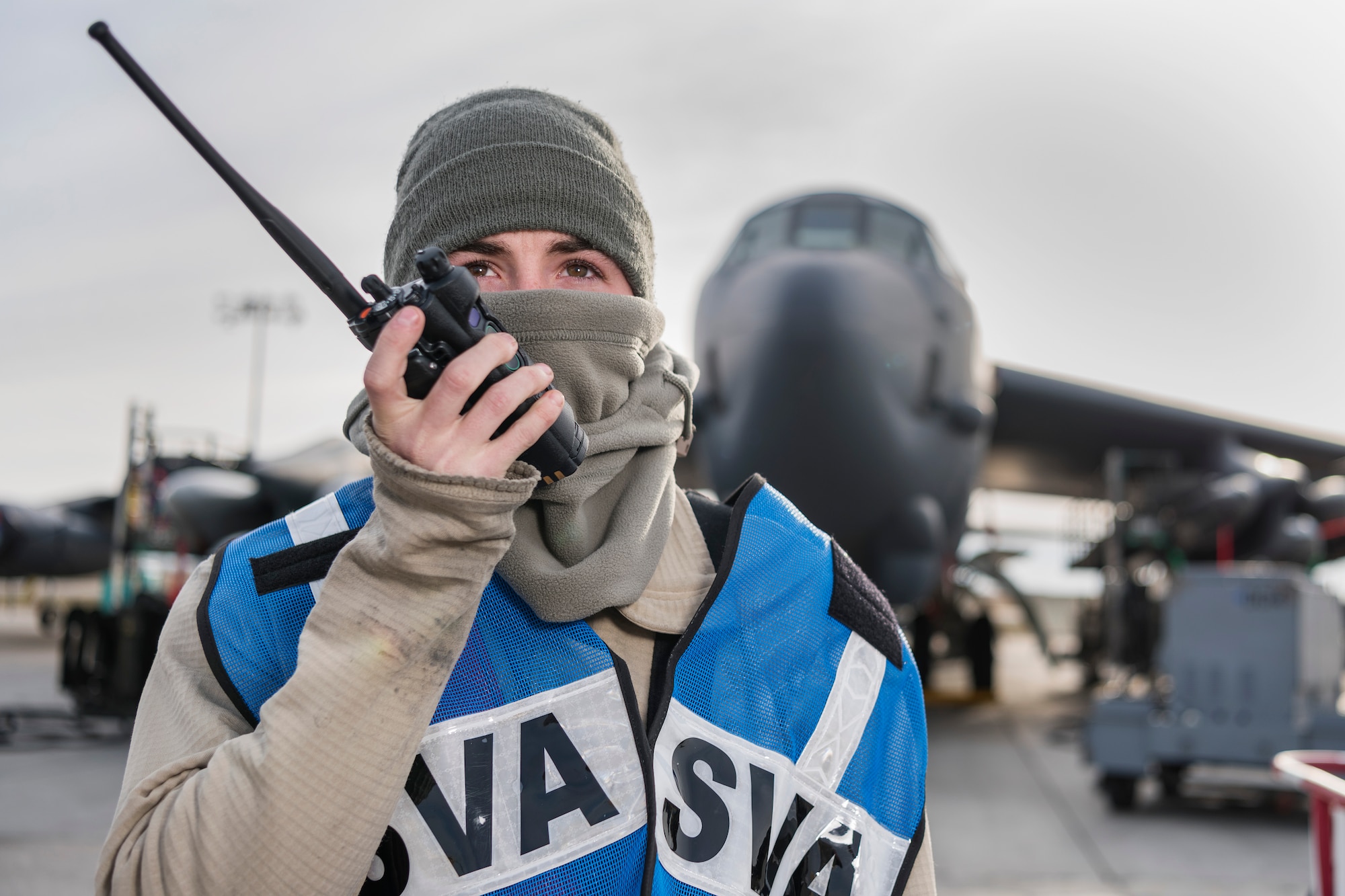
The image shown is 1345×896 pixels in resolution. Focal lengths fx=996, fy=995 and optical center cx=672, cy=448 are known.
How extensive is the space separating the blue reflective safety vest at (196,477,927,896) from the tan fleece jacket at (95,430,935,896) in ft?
0.55

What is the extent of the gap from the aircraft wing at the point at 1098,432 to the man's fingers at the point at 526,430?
374 inches

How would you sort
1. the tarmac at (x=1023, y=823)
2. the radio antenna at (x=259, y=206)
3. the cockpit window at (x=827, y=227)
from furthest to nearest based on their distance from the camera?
the cockpit window at (x=827, y=227)
the tarmac at (x=1023, y=823)
the radio antenna at (x=259, y=206)

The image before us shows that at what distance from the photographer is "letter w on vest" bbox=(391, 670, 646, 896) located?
1.17 metres

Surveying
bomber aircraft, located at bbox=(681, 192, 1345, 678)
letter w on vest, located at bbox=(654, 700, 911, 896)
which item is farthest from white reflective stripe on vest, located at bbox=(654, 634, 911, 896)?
bomber aircraft, located at bbox=(681, 192, 1345, 678)

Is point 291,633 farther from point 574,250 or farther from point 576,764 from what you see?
point 574,250

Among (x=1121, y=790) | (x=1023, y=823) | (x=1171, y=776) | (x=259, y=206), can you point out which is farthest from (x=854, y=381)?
(x=259, y=206)

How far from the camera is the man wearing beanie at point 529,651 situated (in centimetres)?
98

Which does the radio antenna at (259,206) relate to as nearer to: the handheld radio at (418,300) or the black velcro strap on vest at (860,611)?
the handheld radio at (418,300)

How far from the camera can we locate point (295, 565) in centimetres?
127

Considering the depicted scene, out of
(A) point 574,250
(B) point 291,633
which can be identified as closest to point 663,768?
(B) point 291,633

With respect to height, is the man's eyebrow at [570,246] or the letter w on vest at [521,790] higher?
the man's eyebrow at [570,246]

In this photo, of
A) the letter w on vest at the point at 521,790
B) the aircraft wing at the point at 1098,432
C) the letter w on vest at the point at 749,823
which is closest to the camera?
the letter w on vest at the point at 521,790

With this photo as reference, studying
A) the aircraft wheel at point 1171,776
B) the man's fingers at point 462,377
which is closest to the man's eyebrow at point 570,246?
the man's fingers at point 462,377

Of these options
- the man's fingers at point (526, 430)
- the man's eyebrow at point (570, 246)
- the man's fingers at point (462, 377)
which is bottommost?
the man's fingers at point (526, 430)
